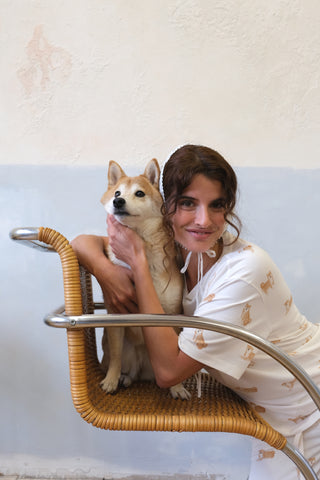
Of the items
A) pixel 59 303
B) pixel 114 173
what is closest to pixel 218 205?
pixel 114 173

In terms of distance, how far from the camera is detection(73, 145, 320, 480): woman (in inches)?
35.3

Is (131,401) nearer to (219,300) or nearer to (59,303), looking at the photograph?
(219,300)

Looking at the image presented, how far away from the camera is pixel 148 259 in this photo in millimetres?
1067

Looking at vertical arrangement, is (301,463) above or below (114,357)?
below

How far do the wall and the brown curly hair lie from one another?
28.5 inches

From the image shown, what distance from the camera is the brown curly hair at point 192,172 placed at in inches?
37.2

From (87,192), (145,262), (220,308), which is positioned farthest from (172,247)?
(87,192)

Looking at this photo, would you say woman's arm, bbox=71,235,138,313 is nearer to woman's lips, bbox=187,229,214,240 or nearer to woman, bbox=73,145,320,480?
woman, bbox=73,145,320,480

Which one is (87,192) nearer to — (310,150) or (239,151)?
(239,151)

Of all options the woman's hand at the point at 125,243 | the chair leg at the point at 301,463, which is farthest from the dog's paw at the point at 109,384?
the chair leg at the point at 301,463

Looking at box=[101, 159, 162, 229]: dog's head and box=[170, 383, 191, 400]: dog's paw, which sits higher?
box=[101, 159, 162, 229]: dog's head

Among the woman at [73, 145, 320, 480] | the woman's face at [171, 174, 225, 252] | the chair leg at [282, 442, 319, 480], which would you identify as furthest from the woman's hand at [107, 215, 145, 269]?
the chair leg at [282, 442, 319, 480]

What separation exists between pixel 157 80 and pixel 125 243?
941 millimetres

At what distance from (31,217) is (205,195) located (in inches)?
39.0
